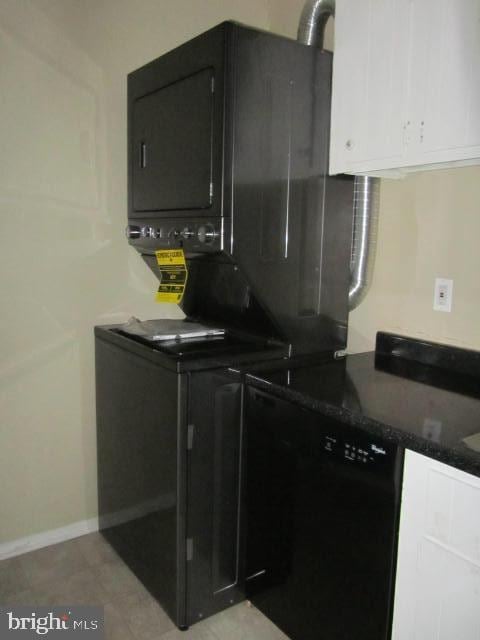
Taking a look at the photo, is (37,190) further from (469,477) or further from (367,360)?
(469,477)

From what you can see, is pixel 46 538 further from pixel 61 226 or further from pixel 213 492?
pixel 61 226

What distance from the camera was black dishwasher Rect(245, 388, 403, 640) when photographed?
128 centimetres

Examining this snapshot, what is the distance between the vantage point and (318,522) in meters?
1.46

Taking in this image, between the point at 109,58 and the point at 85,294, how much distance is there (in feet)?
3.15

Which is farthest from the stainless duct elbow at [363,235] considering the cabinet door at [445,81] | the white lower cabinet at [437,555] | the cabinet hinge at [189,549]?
the cabinet hinge at [189,549]

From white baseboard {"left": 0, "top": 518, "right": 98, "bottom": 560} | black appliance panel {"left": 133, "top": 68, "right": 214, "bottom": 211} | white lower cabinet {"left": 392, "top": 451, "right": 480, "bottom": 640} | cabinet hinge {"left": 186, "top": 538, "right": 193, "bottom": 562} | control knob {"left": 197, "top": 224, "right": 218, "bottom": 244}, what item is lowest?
white baseboard {"left": 0, "top": 518, "right": 98, "bottom": 560}

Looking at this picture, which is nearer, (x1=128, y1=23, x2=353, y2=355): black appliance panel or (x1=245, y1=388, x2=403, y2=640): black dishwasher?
(x1=245, y1=388, x2=403, y2=640): black dishwasher

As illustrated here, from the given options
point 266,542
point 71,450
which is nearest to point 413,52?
point 266,542

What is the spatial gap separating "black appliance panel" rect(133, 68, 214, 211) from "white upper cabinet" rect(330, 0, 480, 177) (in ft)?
1.45

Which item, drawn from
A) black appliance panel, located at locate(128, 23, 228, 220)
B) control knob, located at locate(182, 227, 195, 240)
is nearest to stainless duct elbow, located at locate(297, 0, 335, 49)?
black appliance panel, located at locate(128, 23, 228, 220)

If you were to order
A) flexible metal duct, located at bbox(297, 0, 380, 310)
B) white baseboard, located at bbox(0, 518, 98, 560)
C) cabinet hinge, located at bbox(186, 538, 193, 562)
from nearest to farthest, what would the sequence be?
cabinet hinge, located at bbox(186, 538, 193, 562)
flexible metal duct, located at bbox(297, 0, 380, 310)
white baseboard, located at bbox(0, 518, 98, 560)

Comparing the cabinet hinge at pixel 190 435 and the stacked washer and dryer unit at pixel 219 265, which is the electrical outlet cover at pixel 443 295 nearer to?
the stacked washer and dryer unit at pixel 219 265

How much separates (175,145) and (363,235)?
0.75 metres

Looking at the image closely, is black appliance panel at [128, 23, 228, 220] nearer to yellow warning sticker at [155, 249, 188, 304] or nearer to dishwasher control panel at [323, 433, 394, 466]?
yellow warning sticker at [155, 249, 188, 304]
